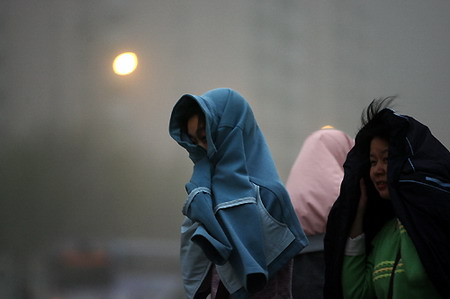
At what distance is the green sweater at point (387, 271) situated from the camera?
1.82m

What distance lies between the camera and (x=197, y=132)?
2.32 meters

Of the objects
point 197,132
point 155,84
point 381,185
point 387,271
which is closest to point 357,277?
point 387,271

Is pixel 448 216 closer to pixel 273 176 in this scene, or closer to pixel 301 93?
pixel 273 176

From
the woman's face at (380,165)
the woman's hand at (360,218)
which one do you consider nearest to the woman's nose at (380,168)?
the woman's face at (380,165)

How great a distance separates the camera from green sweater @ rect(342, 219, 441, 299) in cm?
182

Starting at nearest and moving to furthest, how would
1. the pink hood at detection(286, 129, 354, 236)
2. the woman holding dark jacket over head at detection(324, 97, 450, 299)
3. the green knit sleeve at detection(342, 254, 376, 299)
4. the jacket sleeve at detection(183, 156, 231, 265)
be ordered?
1. the woman holding dark jacket over head at detection(324, 97, 450, 299)
2. the jacket sleeve at detection(183, 156, 231, 265)
3. the green knit sleeve at detection(342, 254, 376, 299)
4. the pink hood at detection(286, 129, 354, 236)

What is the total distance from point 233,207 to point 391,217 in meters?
0.56

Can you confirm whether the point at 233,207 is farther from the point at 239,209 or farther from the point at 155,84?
the point at 155,84

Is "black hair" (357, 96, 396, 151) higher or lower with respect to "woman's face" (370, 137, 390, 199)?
higher

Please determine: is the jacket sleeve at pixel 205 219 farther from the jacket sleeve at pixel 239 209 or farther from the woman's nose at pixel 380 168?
the woman's nose at pixel 380 168

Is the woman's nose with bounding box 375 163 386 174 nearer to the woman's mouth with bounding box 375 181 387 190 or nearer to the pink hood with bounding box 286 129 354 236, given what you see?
the woman's mouth with bounding box 375 181 387 190

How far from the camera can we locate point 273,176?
226cm

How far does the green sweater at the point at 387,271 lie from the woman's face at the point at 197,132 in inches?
26.3

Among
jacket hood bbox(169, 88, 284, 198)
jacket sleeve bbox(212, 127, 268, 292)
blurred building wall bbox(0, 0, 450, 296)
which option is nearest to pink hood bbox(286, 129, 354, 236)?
jacket hood bbox(169, 88, 284, 198)
